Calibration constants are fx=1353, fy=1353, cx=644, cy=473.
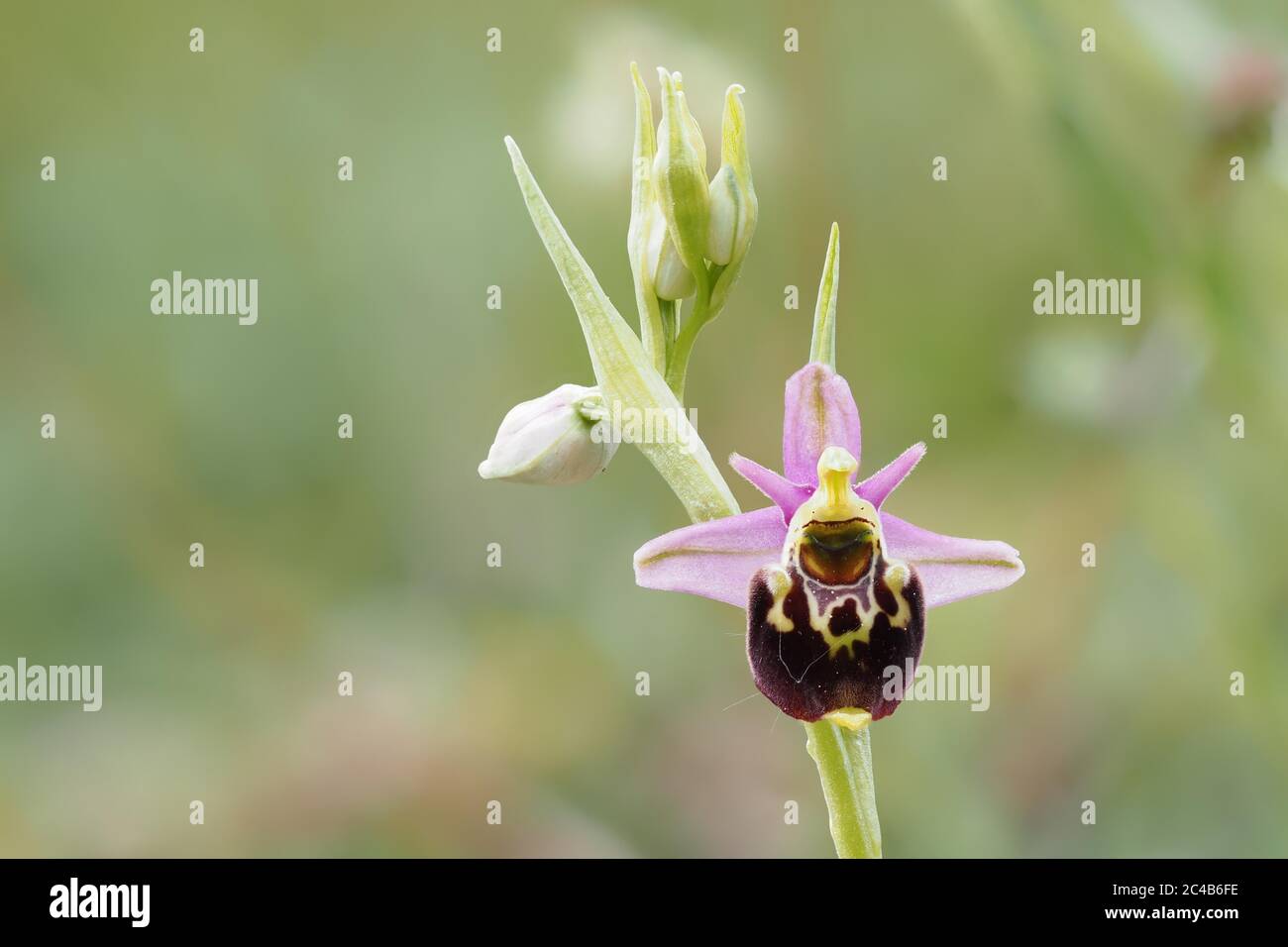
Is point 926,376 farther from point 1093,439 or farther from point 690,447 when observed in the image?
point 690,447

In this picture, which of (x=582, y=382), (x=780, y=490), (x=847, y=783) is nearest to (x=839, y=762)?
(x=847, y=783)

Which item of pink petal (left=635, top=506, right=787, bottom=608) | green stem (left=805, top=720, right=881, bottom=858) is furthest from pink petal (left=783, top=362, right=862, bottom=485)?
green stem (left=805, top=720, right=881, bottom=858)

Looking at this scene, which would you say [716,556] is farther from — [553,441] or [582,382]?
[582,382]

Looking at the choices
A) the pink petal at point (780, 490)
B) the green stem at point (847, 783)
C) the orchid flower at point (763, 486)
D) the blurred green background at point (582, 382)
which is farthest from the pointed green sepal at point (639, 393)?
the blurred green background at point (582, 382)

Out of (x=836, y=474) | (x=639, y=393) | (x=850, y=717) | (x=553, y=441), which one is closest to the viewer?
(x=850, y=717)

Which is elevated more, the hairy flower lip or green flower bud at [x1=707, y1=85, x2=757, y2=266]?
green flower bud at [x1=707, y1=85, x2=757, y2=266]

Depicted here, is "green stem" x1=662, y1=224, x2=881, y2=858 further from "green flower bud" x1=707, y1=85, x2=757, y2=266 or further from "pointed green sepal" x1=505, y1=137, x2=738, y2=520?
"green flower bud" x1=707, y1=85, x2=757, y2=266

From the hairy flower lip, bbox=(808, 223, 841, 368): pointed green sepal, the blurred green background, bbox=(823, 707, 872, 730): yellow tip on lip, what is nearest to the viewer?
bbox=(823, 707, 872, 730): yellow tip on lip
